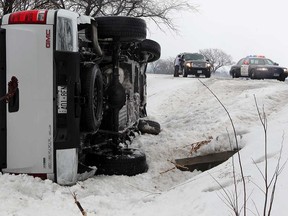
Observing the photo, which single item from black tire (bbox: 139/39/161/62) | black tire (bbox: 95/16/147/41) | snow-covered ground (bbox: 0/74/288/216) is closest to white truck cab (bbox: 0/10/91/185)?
snow-covered ground (bbox: 0/74/288/216)

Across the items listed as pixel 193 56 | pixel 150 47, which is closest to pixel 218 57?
pixel 193 56

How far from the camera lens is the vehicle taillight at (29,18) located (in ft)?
11.2

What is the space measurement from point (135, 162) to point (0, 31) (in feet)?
6.13

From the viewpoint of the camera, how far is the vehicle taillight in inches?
134

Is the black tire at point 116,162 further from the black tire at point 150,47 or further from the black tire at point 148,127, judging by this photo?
the black tire at point 150,47

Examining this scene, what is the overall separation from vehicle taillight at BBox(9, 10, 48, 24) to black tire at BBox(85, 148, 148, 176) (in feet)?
5.09

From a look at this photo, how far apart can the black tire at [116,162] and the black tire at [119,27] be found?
4.11ft

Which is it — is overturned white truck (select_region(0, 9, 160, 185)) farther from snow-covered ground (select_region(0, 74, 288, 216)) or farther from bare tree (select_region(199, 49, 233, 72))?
bare tree (select_region(199, 49, 233, 72))

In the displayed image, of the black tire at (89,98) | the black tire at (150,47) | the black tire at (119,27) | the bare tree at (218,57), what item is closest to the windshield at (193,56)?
the black tire at (150,47)

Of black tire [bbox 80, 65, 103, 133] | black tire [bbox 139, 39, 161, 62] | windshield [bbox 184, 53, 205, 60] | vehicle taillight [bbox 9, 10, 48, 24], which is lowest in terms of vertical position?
black tire [bbox 80, 65, 103, 133]

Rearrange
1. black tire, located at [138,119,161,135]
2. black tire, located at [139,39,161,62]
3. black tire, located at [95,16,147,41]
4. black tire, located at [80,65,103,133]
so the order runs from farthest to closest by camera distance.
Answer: black tire, located at [138,119,161,135] < black tire, located at [139,39,161,62] < black tire, located at [95,16,147,41] < black tire, located at [80,65,103,133]

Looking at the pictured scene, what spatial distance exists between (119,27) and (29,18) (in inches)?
38.8

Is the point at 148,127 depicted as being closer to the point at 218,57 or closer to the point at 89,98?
the point at 89,98

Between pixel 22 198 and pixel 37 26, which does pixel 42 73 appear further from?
pixel 22 198
